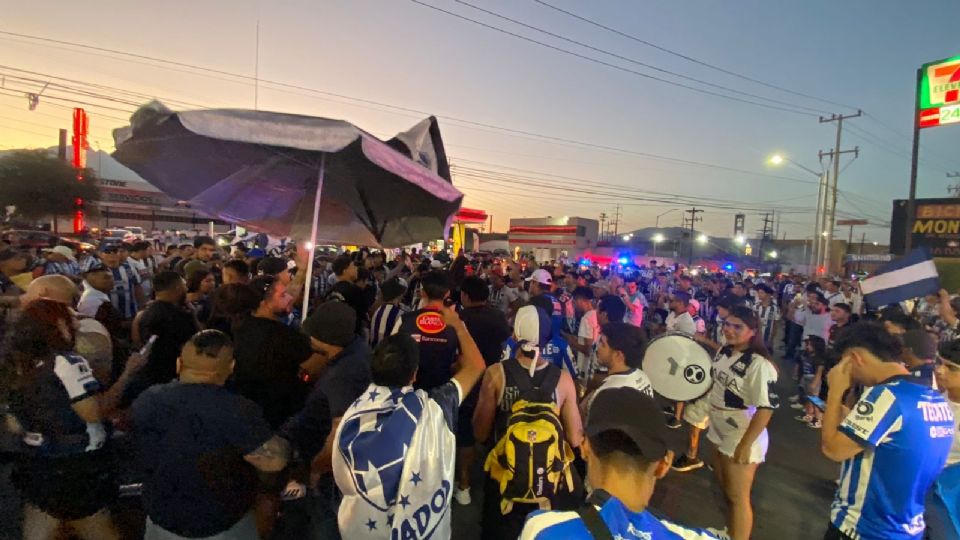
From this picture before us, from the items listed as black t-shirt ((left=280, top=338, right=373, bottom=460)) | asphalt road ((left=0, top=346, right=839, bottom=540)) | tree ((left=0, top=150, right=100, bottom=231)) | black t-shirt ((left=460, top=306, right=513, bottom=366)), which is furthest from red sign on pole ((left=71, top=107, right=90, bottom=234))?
black t-shirt ((left=280, top=338, right=373, bottom=460))

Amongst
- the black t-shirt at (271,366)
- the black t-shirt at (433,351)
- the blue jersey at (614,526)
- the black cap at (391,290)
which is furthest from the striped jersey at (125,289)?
the blue jersey at (614,526)

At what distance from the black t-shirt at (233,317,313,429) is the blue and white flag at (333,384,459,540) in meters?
1.19

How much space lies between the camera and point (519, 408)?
2898 mm

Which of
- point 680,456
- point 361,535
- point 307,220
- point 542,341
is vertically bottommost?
point 680,456

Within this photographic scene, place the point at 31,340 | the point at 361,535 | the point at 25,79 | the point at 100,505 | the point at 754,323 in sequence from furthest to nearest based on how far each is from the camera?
the point at 25,79
the point at 754,323
the point at 100,505
the point at 31,340
the point at 361,535

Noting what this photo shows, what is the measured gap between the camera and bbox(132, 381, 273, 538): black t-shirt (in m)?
2.16

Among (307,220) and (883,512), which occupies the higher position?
(307,220)

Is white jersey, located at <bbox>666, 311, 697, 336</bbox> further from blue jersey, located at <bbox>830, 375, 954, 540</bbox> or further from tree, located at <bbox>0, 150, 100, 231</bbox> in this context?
tree, located at <bbox>0, 150, 100, 231</bbox>

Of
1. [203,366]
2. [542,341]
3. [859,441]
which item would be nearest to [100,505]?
[203,366]

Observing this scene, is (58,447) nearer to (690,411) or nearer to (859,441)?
(859,441)

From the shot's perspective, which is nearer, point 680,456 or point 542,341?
point 542,341

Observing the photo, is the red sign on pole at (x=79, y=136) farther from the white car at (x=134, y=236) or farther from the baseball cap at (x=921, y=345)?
the baseball cap at (x=921, y=345)

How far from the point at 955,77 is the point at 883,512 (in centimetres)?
1746

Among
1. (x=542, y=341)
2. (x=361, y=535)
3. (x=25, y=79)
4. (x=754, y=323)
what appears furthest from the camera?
(x=25, y=79)
